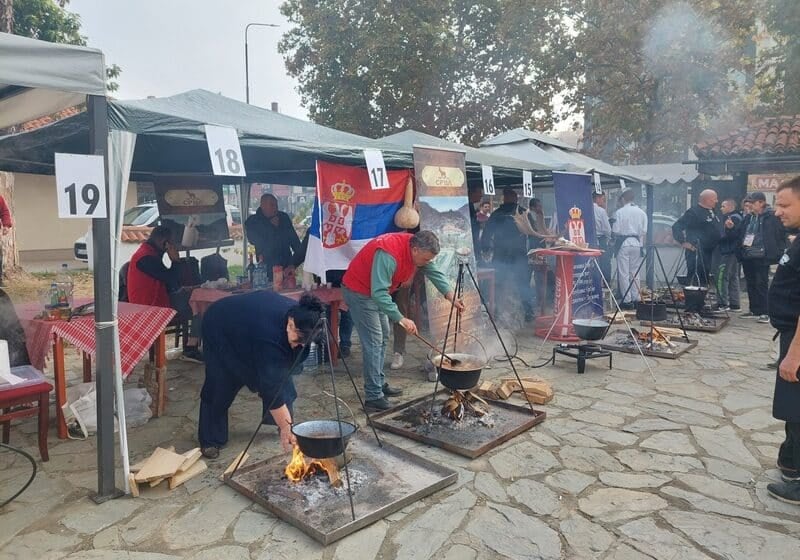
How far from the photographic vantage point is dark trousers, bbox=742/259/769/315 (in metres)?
9.19

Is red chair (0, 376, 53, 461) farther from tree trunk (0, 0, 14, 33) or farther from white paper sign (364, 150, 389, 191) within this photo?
tree trunk (0, 0, 14, 33)

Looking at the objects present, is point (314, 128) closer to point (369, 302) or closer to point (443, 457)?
point (369, 302)

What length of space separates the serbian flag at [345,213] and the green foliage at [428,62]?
44.0 feet

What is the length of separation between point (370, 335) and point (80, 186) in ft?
8.51

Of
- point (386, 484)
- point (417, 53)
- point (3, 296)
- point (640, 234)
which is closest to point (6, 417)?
point (3, 296)

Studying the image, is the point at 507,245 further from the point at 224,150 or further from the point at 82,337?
the point at 82,337

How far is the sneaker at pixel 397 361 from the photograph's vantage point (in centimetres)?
673

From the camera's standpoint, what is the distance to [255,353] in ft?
12.1

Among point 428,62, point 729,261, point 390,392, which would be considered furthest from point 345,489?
point 428,62

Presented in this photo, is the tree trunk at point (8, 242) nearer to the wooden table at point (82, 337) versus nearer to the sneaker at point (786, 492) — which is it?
the wooden table at point (82, 337)

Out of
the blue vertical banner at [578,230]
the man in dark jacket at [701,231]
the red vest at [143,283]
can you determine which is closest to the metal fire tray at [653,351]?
the blue vertical banner at [578,230]

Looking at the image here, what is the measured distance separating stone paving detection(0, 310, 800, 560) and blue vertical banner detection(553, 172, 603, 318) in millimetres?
3291

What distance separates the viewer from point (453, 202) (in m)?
6.70

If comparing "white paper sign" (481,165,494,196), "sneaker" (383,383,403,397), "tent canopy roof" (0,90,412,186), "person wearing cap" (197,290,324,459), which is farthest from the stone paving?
"white paper sign" (481,165,494,196)
